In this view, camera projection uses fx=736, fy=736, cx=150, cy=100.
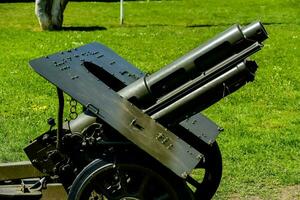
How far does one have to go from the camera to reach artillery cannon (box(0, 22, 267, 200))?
489 centimetres

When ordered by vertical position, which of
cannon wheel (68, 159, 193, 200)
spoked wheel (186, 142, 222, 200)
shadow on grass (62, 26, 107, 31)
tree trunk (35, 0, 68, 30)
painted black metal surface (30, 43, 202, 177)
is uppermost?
painted black metal surface (30, 43, 202, 177)

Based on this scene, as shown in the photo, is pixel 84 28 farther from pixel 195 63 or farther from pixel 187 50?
pixel 195 63

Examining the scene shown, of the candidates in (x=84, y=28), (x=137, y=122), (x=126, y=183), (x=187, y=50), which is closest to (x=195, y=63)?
(x=137, y=122)

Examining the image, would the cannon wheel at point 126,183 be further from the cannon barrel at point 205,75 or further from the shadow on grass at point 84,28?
the shadow on grass at point 84,28

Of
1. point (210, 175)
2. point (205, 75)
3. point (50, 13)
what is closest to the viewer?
point (205, 75)

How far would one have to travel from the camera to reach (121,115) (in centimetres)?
491

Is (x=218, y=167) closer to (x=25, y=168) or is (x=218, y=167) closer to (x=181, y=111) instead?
(x=181, y=111)

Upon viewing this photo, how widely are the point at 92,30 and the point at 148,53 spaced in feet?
15.3

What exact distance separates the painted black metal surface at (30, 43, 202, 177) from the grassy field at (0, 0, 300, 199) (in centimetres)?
200

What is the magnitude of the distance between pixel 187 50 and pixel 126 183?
11559 millimetres

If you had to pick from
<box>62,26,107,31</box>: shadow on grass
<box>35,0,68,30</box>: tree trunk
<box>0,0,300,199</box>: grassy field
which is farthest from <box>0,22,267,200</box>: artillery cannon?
<box>62,26,107,31</box>: shadow on grass

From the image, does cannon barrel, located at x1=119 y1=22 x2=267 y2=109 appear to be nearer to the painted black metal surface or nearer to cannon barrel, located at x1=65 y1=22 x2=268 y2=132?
cannon barrel, located at x1=65 y1=22 x2=268 y2=132

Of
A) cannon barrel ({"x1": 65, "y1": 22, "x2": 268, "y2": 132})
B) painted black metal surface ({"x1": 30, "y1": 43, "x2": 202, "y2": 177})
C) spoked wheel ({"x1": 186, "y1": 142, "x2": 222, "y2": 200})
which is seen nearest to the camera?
painted black metal surface ({"x1": 30, "y1": 43, "x2": 202, "y2": 177})

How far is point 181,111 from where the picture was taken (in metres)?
5.14
